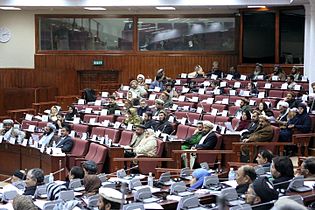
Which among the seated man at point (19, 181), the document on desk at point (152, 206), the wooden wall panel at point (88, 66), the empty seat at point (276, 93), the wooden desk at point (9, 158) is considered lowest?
the wooden desk at point (9, 158)

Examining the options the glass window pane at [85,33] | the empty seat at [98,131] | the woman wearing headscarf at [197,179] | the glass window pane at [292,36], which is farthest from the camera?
the glass window pane at [85,33]

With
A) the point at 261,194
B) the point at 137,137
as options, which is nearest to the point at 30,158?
the point at 137,137

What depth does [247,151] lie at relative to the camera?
37.3 feet

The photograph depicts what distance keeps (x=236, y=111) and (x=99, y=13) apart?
956 centimetres

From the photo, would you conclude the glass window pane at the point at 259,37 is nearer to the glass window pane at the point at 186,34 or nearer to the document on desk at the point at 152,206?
the glass window pane at the point at 186,34

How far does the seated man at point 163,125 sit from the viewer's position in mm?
13227

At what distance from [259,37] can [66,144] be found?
35.8 feet

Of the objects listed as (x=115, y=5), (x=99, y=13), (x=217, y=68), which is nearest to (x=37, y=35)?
(x=99, y=13)

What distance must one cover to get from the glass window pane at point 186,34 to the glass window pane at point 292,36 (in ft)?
6.78

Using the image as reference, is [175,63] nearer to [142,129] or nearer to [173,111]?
[173,111]

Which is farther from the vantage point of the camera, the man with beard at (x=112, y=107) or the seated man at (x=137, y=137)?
the man with beard at (x=112, y=107)

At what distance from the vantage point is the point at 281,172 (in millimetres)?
7672

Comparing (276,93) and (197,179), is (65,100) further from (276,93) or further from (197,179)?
(197,179)

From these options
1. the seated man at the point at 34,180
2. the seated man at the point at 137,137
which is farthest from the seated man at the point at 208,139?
the seated man at the point at 34,180
